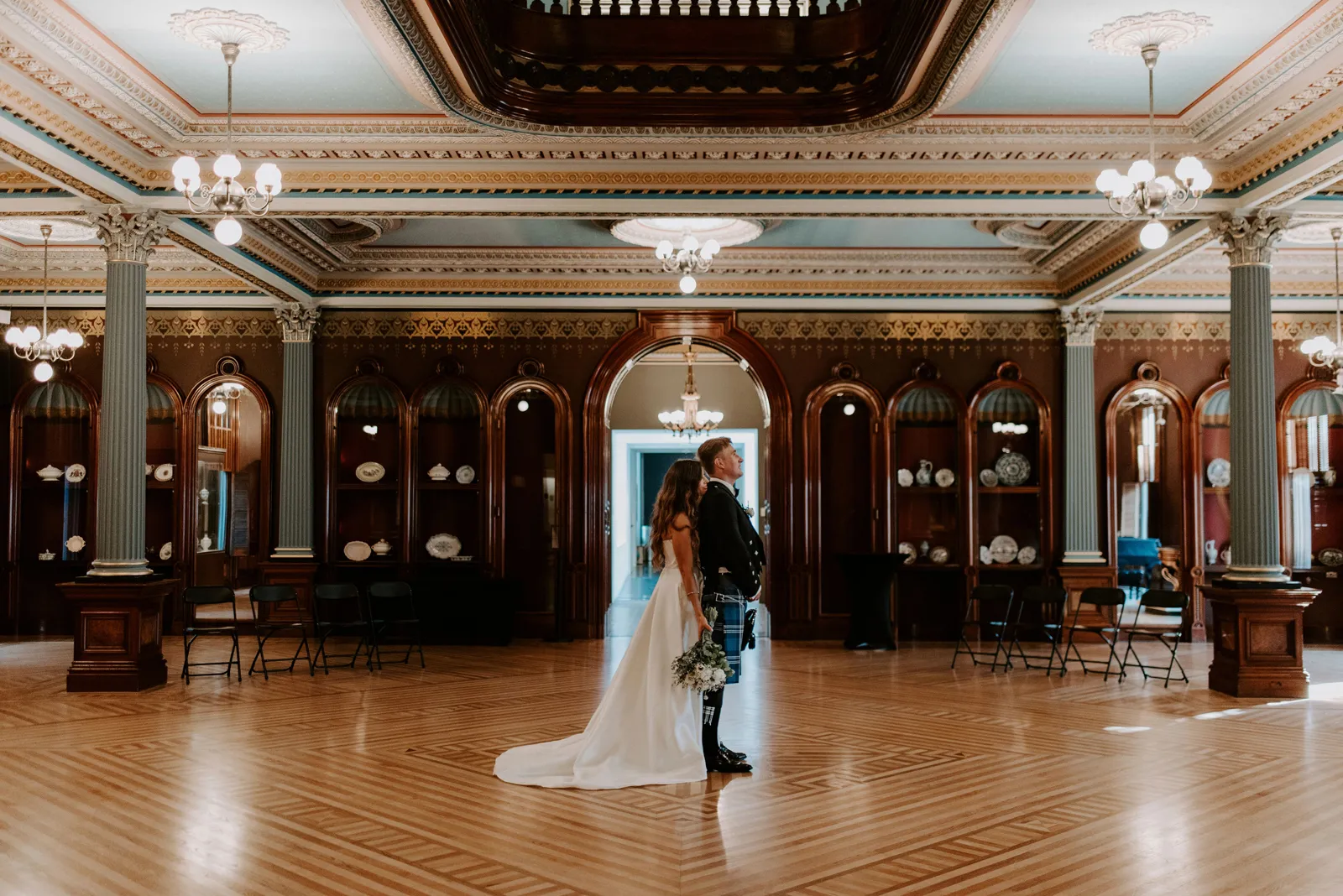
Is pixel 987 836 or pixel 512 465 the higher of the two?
pixel 512 465

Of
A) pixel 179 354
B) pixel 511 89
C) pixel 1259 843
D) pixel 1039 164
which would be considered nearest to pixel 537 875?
pixel 1259 843

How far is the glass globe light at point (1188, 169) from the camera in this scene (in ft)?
23.2

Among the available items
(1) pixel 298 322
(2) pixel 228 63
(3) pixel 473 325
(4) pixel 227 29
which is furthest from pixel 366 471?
(4) pixel 227 29

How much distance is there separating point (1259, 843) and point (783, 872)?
7.13ft

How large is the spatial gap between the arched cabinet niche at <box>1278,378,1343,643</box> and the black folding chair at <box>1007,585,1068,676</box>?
120 inches

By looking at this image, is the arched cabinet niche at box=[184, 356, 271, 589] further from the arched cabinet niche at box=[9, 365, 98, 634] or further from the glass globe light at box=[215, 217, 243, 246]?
the glass globe light at box=[215, 217, 243, 246]

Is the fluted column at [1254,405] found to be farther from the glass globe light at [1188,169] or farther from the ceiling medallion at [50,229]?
the ceiling medallion at [50,229]

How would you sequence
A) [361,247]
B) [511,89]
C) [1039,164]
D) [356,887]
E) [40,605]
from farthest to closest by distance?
1. [40,605]
2. [361,247]
3. [1039,164]
4. [511,89]
5. [356,887]

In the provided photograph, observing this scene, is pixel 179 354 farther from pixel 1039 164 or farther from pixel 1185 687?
pixel 1185 687

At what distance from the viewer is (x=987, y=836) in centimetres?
519

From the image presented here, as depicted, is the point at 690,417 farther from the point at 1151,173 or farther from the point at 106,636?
the point at 1151,173

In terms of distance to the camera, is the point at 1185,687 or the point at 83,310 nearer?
the point at 1185,687

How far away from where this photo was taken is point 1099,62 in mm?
7703

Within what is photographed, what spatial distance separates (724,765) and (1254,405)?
5.80 metres
